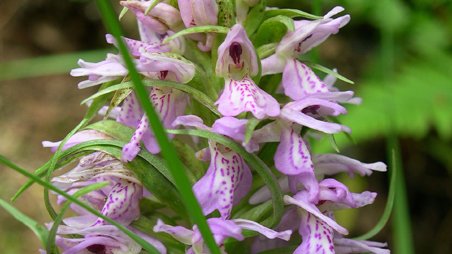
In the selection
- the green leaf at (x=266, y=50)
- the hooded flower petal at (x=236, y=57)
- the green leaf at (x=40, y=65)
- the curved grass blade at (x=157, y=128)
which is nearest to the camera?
the curved grass blade at (x=157, y=128)

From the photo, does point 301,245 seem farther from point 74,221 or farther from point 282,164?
point 74,221

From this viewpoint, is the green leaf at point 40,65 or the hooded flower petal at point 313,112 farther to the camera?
the green leaf at point 40,65

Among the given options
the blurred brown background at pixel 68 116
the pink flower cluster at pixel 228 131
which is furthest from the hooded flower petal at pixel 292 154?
the blurred brown background at pixel 68 116

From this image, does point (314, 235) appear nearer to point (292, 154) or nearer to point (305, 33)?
point (292, 154)

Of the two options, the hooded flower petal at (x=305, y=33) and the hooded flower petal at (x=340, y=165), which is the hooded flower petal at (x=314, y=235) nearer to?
the hooded flower petal at (x=340, y=165)

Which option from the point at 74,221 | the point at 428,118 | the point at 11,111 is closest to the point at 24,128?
the point at 11,111

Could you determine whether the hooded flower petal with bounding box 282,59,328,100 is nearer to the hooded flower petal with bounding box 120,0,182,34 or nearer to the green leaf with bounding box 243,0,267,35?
the green leaf with bounding box 243,0,267,35

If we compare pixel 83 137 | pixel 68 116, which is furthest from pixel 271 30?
pixel 68 116
